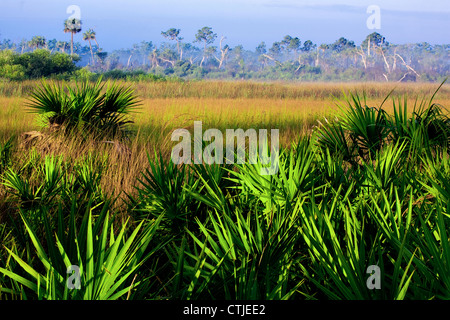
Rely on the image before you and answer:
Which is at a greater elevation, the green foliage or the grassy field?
the green foliage

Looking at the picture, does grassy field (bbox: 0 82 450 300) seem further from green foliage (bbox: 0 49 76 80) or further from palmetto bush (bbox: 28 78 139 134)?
A: green foliage (bbox: 0 49 76 80)

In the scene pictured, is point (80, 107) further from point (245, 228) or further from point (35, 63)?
point (35, 63)

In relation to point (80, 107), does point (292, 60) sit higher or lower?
higher

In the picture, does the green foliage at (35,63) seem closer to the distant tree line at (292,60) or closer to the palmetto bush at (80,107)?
the distant tree line at (292,60)

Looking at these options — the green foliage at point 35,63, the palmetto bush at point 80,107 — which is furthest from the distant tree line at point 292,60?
the palmetto bush at point 80,107

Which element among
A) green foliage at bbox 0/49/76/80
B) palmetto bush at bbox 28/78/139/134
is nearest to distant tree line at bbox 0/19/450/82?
green foliage at bbox 0/49/76/80

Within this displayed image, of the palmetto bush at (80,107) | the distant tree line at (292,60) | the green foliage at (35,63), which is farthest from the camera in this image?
the distant tree line at (292,60)

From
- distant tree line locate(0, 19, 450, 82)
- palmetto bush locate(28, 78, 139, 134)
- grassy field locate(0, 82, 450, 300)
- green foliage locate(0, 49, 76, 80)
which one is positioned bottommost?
grassy field locate(0, 82, 450, 300)

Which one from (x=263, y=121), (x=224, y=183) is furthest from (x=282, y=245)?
(x=263, y=121)

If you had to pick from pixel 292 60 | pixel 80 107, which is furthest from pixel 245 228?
pixel 292 60

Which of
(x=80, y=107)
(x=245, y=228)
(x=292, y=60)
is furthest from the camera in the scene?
(x=292, y=60)

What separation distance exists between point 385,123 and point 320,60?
9460 centimetres

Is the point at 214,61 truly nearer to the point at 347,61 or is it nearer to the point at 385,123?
the point at 347,61

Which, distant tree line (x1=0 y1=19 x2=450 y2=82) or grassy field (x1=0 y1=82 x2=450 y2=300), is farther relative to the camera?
distant tree line (x1=0 y1=19 x2=450 y2=82)
